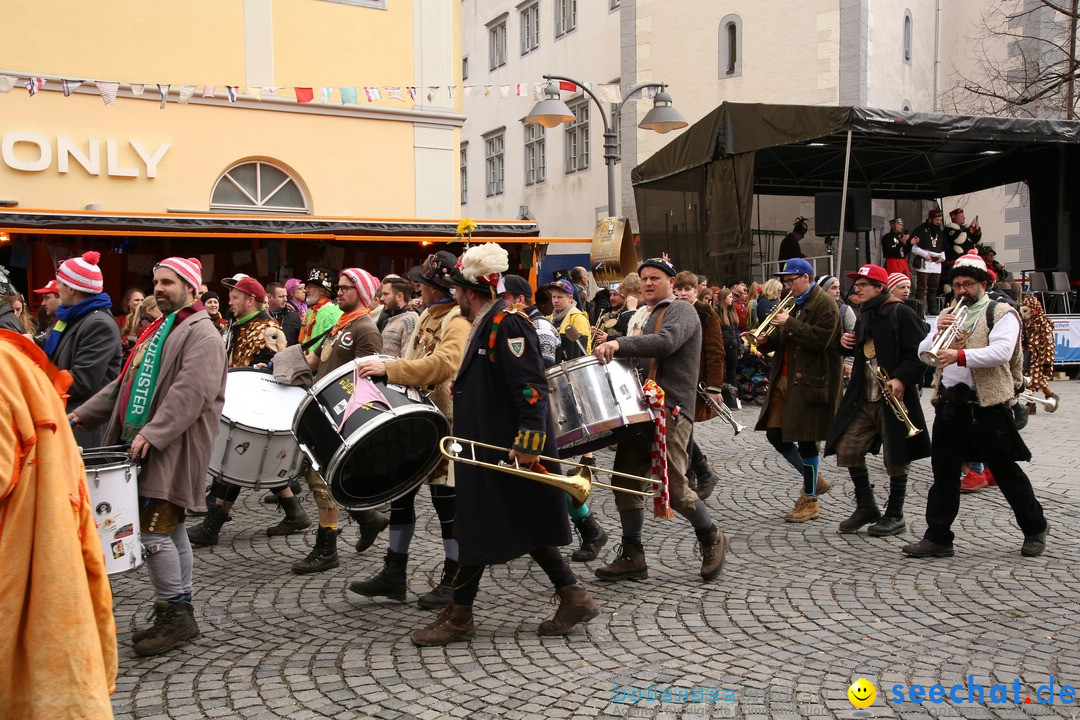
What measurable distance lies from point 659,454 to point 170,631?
2.61 metres

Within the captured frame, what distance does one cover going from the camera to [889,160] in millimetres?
17844

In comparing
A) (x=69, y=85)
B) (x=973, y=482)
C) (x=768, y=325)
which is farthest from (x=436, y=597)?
(x=69, y=85)

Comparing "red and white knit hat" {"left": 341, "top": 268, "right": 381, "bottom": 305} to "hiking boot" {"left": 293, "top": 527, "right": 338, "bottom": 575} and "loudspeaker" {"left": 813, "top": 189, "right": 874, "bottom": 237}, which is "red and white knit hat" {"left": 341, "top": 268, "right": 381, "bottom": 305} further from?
"loudspeaker" {"left": 813, "top": 189, "right": 874, "bottom": 237}

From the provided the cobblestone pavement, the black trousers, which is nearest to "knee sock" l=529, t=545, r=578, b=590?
the cobblestone pavement

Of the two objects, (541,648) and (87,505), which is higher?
(87,505)

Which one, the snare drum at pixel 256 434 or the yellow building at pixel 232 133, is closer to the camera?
the snare drum at pixel 256 434

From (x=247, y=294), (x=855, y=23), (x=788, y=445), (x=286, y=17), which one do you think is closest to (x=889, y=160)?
(x=855, y=23)

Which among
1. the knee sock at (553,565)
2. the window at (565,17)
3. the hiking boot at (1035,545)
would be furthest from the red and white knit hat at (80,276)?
the window at (565,17)

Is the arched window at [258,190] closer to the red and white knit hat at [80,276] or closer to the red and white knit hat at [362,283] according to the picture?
the red and white knit hat at [362,283]

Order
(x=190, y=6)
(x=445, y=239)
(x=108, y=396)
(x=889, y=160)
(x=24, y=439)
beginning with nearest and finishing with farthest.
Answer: (x=24, y=439) < (x=108, y=396) < (x=445, y=239) < (x=190, y=6) < (x=889, y=160)

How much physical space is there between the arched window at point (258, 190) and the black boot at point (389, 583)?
1317 centimetres

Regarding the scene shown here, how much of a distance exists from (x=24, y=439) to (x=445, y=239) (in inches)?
465

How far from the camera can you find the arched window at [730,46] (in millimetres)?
24844

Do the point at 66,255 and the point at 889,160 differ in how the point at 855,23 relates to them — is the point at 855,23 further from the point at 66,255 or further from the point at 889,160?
the point at 66,255
